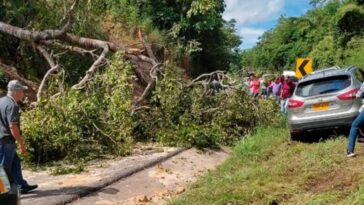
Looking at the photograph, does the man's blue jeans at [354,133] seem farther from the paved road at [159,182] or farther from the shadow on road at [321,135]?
the paved road at [159,182]

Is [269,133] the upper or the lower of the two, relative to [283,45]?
lower

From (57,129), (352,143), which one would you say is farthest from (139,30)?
(352,143)

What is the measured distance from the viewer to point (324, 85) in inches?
468

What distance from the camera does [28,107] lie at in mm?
12250

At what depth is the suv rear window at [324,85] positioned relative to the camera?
11.7 meters

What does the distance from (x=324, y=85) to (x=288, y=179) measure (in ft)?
13.9

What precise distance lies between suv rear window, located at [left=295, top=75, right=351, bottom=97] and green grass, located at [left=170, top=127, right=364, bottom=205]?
112 cm

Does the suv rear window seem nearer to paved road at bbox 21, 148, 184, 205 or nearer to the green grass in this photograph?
the green grass

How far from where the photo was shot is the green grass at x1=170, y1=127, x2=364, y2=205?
721 centimetres

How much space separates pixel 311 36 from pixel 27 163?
107ft

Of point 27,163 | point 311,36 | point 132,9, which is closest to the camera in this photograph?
point 27,163

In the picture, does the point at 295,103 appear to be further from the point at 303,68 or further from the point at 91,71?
the point at 303,68

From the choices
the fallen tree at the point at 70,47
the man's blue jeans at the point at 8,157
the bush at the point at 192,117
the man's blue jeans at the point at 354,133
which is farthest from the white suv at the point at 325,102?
the man's blue jeans at the point at 8,157

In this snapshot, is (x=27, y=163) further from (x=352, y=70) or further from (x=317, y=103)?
(x=352, y=70)
